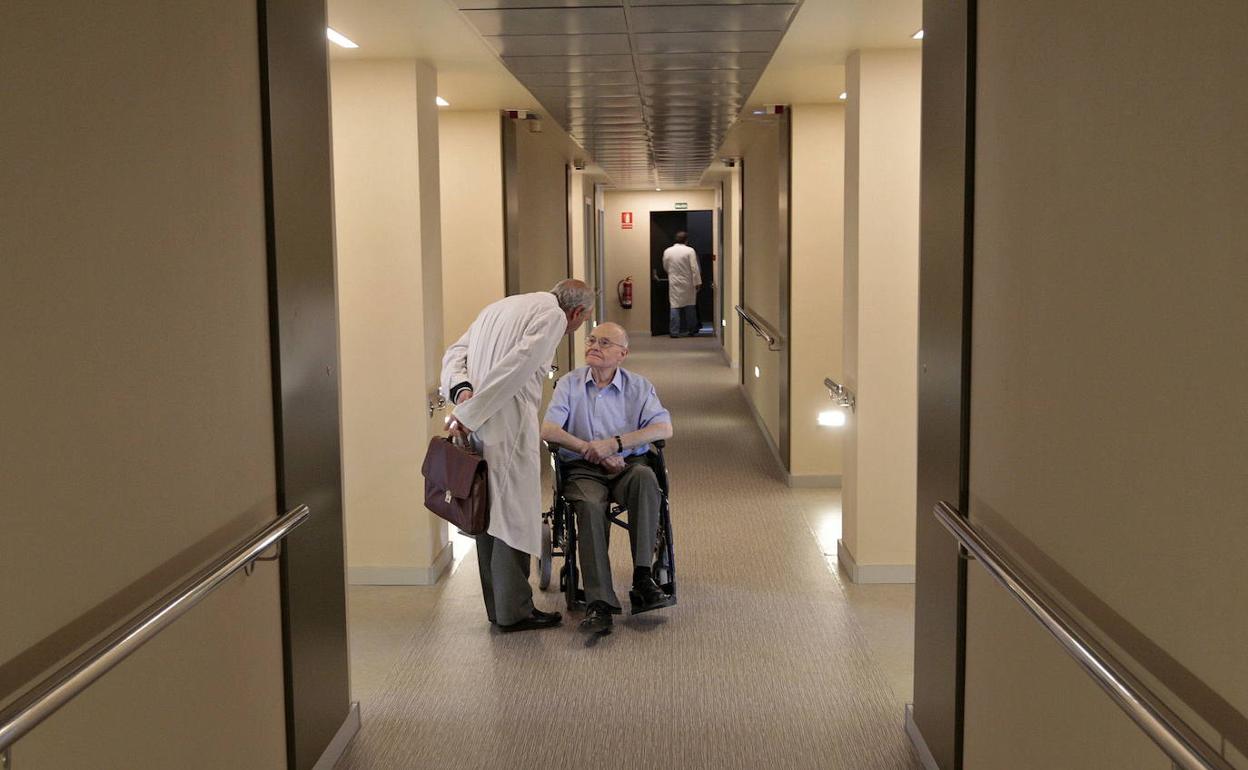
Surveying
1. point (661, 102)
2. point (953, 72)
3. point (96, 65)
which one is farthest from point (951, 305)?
point (661, 102)

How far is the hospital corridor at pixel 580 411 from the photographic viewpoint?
1884 mm

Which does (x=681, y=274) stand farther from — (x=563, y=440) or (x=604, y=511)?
(x=604, y=511)

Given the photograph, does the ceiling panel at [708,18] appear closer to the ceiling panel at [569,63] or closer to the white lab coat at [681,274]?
the ceiling panel at [569,63]

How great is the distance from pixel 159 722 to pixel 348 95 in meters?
4.01

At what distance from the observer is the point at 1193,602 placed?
Answer: 5.82 ft

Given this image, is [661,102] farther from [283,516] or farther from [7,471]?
[7,471]

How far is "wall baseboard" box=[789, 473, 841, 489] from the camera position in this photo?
8.39 metres

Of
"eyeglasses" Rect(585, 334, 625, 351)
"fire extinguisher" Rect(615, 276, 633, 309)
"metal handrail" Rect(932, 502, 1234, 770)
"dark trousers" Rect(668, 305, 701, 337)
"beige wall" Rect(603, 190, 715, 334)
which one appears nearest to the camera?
"metal handrail" Rect(932, 502, 1234, 770)

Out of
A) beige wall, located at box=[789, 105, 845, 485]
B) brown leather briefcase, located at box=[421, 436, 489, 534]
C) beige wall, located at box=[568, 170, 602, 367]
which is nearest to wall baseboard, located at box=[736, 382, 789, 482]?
beige wall, located at box=[789, 105, 845, 485]

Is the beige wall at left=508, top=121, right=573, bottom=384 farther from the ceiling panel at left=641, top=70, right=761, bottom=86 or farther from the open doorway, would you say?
the open doorway

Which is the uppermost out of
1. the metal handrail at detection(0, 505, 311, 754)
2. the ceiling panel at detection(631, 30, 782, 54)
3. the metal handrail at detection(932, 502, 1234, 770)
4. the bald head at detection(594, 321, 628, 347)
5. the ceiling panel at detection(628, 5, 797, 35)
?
the ceiling panel at detection(631, 30, 782, 54)

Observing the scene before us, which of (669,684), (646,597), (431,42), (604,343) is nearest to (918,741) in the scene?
(669,684)

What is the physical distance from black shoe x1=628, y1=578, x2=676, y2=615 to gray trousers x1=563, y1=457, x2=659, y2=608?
0.11m

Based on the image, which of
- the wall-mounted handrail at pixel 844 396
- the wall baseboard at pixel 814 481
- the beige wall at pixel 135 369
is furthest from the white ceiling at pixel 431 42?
the wall baseboard at pixel 814 481
